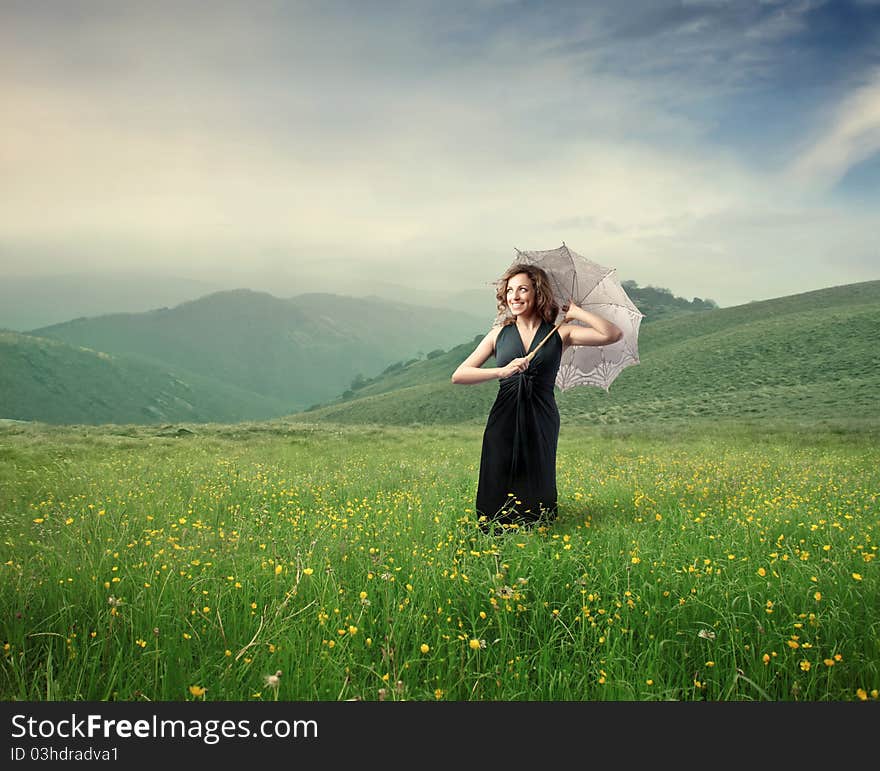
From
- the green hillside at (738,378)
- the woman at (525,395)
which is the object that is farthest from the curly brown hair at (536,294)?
the green hillside at (738,378)

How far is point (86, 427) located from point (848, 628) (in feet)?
91.5

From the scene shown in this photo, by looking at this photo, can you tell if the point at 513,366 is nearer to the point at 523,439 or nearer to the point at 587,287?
the point at 523,439

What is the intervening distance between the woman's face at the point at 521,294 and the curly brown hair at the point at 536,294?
0.15 feet

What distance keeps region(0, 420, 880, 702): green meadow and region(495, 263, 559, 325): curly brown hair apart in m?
2.43

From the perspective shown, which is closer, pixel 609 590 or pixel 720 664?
pixel 720 664

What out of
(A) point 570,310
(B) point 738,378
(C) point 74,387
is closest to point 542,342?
(A) point 570,310

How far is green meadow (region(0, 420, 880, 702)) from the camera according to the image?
10.6 ft

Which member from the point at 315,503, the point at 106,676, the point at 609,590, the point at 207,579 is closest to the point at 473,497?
the point at 315,503

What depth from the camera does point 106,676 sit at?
3.24 m

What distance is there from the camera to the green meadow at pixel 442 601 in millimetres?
3240

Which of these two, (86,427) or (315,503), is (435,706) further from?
(86,427)

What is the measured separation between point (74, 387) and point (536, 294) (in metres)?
180

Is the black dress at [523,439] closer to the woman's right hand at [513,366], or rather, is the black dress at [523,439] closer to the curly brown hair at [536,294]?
the curly brown hair at [536,294]

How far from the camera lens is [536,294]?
6.57 meters
